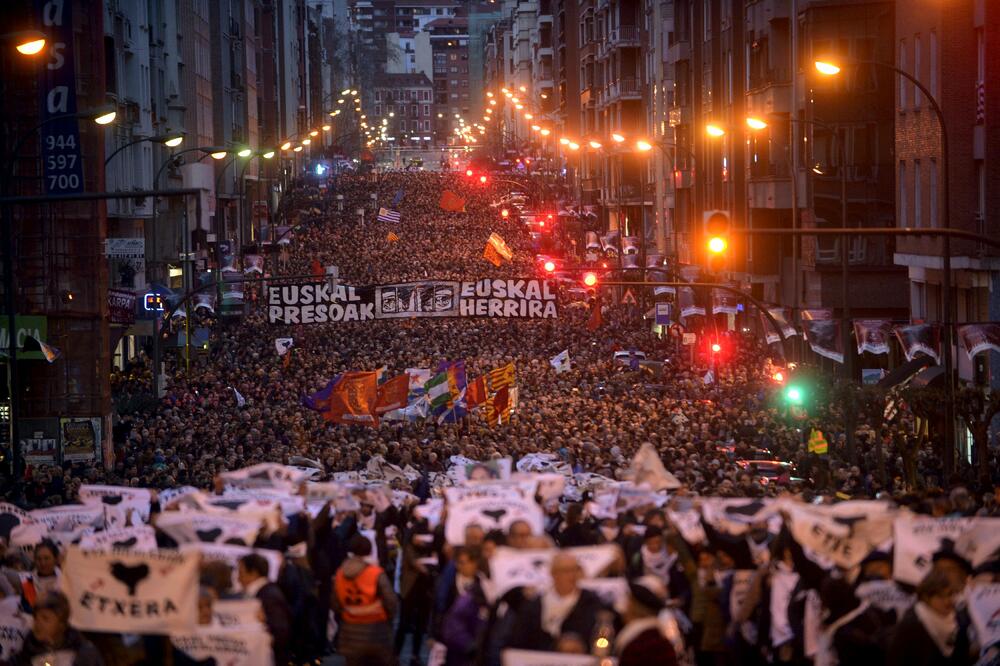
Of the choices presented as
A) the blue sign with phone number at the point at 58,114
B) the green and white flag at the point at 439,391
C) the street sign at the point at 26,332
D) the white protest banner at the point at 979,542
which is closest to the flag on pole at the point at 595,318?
the blue sign with phone number at the point at 58,114

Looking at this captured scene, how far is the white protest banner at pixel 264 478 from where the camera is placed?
16469 mm

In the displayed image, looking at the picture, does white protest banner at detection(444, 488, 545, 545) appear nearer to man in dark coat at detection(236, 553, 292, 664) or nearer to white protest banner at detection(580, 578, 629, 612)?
man in dark coat at detection(236, 553, 292, 664)

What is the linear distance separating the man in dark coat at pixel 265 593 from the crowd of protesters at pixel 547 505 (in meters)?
0.01

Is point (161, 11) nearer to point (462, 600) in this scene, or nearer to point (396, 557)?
point (396, 557)

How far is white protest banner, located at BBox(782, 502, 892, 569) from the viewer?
539 inches

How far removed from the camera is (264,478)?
55.5ft

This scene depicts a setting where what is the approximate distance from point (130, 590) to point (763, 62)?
144 feet

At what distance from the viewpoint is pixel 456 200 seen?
97.2 meters

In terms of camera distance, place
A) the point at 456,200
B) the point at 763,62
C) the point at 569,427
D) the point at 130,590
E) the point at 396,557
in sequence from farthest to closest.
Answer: the point at 456,200 → the point at 763,62 → the point at 569,427 → the point at 396,557 → the point at 130,590

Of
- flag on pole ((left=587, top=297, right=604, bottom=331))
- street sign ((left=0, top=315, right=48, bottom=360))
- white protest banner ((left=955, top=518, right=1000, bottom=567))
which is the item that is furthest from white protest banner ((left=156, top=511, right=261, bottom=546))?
flag on pole ((left=587, top=297, right=604, bottom=331))

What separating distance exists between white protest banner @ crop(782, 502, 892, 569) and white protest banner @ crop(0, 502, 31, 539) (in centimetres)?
635

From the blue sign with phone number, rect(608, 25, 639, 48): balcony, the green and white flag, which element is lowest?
the green and white flag

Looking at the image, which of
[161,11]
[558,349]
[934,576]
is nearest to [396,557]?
[934,576]

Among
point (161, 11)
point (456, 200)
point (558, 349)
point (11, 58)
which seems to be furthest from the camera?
point (456, 200)
